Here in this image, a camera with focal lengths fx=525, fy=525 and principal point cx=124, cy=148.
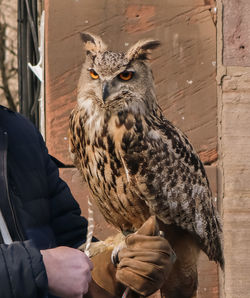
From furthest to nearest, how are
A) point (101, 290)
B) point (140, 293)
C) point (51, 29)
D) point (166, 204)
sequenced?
point (51, 29)
point (166, 204)
point (101, 290)
point (140, 293)

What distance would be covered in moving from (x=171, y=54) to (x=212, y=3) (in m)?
0.41

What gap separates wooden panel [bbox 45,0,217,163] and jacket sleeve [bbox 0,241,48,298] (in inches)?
72.1

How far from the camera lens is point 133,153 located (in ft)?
6.34

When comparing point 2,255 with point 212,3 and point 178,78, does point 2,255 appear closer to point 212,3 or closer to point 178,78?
point 178,78

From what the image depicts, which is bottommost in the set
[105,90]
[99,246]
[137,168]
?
[99,246]

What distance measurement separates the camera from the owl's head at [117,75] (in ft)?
5.98

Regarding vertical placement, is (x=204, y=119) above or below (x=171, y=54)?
below

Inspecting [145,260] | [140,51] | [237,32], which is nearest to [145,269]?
[145,260]

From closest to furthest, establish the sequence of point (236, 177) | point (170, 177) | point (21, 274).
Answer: point (21, 274), point (170, 177), point (236, 177)

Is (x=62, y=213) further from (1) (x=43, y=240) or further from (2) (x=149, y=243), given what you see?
(2) (x=149, y=243)

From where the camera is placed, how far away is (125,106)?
6.28 feet

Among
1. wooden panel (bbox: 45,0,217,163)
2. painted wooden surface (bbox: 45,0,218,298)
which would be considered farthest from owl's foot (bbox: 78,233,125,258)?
wooden panel (bbox: 45,0,217,163)

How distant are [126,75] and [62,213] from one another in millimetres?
536

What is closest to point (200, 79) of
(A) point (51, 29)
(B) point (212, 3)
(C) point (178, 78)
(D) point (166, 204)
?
(C) point (178, 78)
